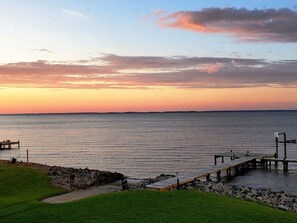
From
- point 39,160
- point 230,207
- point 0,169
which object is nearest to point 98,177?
point 0,169

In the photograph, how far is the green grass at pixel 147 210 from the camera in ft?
55.0

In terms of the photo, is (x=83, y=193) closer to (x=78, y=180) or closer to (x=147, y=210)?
(x=78, y=180)

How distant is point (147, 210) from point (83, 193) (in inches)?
450

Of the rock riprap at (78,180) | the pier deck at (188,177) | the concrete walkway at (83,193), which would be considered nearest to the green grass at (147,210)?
the concrete walkway at (83,193)

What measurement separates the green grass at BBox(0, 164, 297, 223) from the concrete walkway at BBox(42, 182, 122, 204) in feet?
10.0

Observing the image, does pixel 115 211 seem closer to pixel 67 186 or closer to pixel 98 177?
pixel 67 186

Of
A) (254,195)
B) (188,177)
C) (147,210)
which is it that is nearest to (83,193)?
(188,177)

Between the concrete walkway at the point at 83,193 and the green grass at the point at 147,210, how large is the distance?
305 cm

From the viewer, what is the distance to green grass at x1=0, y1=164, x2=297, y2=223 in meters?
16.8

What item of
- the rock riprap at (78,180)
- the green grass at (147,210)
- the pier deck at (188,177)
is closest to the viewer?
the green grass at (147,210)

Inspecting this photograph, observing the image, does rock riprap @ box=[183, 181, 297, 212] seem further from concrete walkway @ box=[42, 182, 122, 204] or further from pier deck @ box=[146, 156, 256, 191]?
concrete walkway @ box=[42, 182, 122, 204]

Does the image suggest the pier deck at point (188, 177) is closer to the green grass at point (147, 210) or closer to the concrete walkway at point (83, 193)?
the concrete walkway at point (83, 193)

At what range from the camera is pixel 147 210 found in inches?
701

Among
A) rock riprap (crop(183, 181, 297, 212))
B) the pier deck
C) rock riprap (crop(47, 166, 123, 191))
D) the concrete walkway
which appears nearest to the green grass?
the concrete walkway
